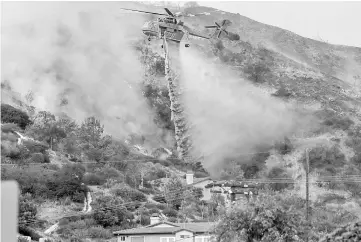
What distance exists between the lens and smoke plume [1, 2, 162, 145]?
11014 cm

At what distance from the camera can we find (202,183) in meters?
87.5

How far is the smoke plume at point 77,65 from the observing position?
110144 mm

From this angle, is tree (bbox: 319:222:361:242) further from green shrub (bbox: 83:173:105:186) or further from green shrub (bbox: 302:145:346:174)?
green shrub (bbox: 302:145:346:174)

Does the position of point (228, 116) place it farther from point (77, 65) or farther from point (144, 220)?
point (144, 220)

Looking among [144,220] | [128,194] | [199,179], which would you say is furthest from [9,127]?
[144,220]

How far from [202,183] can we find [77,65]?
39.0 metres

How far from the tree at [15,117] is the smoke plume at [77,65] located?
45.7 feet

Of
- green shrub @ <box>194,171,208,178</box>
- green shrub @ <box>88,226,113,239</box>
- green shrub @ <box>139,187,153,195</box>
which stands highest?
green shrub @ <box>194,171,208,178</box>

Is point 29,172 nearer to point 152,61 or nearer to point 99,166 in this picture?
point 99,166

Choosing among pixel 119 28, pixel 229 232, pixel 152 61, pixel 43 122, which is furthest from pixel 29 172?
pixel 119 28

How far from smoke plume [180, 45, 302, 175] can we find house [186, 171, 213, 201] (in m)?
13.1

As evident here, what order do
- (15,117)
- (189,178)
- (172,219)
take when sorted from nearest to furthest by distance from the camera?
1. (172,219)
2. (189,178)
3. (15,117)

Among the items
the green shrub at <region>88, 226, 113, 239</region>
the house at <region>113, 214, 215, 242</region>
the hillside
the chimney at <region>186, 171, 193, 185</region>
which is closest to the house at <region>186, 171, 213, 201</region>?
the chimney at <region>186, 171, 193, 185</region>

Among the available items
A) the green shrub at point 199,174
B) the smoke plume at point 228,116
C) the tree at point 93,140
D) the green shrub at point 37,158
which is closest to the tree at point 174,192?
the tree at point 93,140
